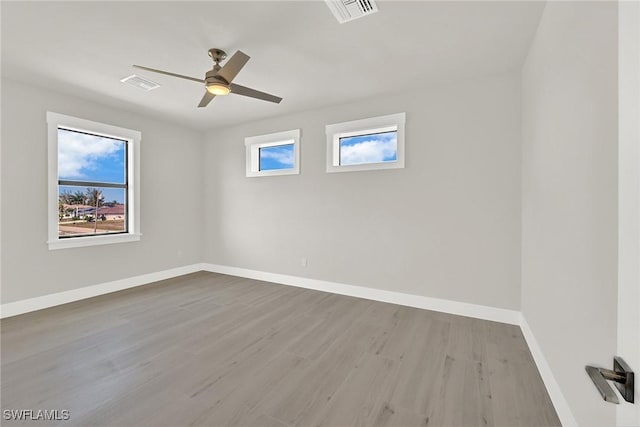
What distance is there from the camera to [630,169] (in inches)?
21.2

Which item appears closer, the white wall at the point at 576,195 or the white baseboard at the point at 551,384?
the white wall at the point at 576,195

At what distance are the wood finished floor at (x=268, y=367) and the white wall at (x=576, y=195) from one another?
0.50 m

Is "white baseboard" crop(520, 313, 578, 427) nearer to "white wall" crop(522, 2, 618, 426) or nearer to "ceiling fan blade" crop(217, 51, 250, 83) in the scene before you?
"white wall" crop(522, 2, 618, 426)

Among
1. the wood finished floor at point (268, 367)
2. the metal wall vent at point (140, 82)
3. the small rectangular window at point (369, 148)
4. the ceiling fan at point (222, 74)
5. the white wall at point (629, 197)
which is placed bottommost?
the wood finished floor at point (268, 367)

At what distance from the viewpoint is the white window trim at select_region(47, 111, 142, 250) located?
3320 mm

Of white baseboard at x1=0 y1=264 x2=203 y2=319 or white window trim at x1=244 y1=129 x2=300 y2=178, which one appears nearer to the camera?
white baseboard at x1=0 y1=264 x2=203 y2=319

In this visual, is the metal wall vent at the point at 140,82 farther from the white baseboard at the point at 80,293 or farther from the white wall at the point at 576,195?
the white wall at the point at 576,195

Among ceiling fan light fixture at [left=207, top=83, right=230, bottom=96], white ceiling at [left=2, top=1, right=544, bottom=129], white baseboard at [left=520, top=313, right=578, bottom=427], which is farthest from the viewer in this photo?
ceiling fan light fixture at [left=207, top=83, right=230, bottom=96]

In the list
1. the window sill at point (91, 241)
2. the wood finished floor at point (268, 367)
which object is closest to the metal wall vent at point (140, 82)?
the window sill at point (91, 241)

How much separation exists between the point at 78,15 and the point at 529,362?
440 centimetres

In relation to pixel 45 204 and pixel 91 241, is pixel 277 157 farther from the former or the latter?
pixel 45 204

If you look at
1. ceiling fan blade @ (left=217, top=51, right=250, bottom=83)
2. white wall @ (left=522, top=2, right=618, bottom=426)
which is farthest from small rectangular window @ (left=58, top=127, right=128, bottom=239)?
white wall @ (left=522, top=2, right=618, bottom=426)

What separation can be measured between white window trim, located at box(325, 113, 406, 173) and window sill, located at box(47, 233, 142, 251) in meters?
3.23

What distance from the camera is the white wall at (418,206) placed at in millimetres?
2896
